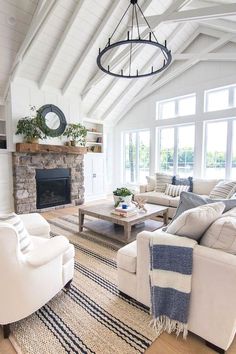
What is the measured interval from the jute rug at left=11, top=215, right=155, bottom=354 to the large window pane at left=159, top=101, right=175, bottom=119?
192 inches

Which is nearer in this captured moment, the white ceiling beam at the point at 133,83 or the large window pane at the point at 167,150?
the white ceiling beam at the point at 133,83

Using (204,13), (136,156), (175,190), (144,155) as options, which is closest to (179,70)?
(204,13)

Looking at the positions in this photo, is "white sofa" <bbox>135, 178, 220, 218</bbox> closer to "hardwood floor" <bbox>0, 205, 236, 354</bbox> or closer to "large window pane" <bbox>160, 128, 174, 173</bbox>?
"large window pane" <bbox>160, 128, 174, 173</bbox>

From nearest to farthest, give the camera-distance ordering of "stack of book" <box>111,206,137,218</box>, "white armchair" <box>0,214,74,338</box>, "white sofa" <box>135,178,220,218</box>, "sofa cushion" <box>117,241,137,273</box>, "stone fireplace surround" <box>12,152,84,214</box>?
"white armchair" <box>0,214,74,338</box>
"sofa cushion" <box>117,241,137,273</box>
"stack of book" <box>111,206,137,218</box>
"white sofa" <box>135,178,220,218</box>
"stone fireplace surround" <box>12,152,84,214</box>

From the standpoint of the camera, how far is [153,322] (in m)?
1.59

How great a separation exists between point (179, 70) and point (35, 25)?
3.55 metres

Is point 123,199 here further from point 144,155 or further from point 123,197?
point 144,155

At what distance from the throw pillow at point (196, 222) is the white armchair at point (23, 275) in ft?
3.11

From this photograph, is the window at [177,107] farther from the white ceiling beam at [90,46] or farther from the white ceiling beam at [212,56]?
the white ceiling beam at [90,46]

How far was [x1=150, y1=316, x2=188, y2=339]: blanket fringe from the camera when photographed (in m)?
1.44

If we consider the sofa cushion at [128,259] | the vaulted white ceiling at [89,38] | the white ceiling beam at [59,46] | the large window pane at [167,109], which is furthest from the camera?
the large window pane at [167,109]

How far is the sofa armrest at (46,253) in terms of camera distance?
4.82 feet

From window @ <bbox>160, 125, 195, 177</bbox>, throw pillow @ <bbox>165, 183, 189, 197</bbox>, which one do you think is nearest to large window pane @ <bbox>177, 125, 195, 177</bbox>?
window @ <bbox>160, 125, 195, 177</bbox>

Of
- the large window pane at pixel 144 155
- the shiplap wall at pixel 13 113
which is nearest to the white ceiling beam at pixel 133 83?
the large window pane at pixel 144 155
